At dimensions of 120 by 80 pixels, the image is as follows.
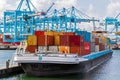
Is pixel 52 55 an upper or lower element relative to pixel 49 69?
upper

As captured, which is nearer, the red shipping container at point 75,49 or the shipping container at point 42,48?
the shipping container at point 42,48

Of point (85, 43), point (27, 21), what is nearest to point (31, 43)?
point (85, 43)

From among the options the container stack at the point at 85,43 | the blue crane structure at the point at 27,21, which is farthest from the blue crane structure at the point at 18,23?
the container stack at the point at 85,43

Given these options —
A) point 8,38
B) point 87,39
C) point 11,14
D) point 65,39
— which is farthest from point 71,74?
point 8,38

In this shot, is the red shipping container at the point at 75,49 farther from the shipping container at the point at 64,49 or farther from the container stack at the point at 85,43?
the container stack at the point at 85,43

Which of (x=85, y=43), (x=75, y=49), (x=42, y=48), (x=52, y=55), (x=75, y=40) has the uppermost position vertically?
(x=75, y=40)

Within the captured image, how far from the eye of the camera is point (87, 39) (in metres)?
38.1

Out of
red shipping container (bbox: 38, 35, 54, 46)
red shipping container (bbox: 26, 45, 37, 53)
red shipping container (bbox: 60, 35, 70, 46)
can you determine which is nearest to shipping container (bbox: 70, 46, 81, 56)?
red shipping container (bbox: 60, 35, 70, 46)

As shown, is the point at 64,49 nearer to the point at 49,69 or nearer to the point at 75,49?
the point at 75,49

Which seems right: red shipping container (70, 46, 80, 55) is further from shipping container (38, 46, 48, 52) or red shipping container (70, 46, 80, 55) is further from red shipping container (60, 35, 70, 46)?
shipping container (38, 46, 48, 52)

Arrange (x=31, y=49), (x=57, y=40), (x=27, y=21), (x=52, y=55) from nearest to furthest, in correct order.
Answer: (x=52, y=55), (x=31, y=49), (x=57, y=40), (x=27, y=21)

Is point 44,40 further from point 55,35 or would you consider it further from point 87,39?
point 87,39

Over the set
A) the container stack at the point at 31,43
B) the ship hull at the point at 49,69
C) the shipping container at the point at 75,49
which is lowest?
the ship hull at the point at 49,69

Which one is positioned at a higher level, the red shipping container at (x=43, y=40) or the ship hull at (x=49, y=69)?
the red shipping container at (x=43, y=40)
